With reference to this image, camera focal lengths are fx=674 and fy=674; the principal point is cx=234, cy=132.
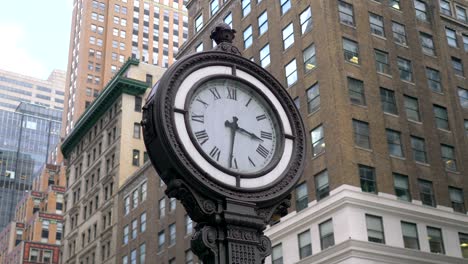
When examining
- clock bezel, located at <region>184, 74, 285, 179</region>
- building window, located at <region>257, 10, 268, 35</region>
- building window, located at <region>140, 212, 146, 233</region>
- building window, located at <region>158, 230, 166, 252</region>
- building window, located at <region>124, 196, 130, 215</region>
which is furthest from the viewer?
building window, located at <region>124, 196, 130, 215</region>

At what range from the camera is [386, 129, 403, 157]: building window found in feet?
131

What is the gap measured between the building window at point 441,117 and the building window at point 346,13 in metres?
8.31

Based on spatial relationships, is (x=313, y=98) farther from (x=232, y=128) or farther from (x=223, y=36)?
(x=232, y=128)

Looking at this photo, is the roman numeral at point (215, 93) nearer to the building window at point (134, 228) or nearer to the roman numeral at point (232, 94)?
the roman numeral at point (232, 94)

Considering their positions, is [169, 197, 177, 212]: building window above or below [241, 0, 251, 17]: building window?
below

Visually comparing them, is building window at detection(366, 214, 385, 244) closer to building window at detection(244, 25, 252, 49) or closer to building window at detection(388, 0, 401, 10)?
building window at detection(388, 0, 401, 10)

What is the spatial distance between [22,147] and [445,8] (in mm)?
127285

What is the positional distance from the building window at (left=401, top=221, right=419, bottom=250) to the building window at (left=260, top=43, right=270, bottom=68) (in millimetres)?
14669

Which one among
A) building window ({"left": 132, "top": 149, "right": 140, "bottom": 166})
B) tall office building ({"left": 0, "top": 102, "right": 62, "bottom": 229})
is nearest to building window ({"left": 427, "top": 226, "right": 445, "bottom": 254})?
building window ({"left": 132, "top": 149, "right": 140, "bottom": 166})

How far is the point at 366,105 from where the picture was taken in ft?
131

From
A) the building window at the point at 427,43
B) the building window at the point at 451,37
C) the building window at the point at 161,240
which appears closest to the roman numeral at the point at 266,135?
the building window at the point at 427,43

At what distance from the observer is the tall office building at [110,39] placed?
387 ft

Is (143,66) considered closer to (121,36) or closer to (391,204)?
(391,204)

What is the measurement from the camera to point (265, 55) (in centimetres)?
4631
